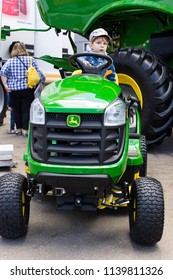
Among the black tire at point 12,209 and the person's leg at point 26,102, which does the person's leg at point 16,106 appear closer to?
the person's leg at point 26,102

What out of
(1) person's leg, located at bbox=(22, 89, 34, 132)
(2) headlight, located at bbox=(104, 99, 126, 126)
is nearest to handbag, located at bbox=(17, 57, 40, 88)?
(1) person's leg, located at bbox=(22, 89, 34, 132)

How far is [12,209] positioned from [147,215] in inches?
36.0

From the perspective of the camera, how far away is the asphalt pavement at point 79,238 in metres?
3.17

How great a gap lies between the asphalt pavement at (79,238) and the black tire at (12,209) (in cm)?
9

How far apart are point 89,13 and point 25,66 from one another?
4.60ft

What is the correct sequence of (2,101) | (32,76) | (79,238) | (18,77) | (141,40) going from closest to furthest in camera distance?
1. (79,238)
2. (141,40)
3. (32,76)
4. (18,77)
5. (2,101)

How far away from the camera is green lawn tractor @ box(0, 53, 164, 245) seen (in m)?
3.15

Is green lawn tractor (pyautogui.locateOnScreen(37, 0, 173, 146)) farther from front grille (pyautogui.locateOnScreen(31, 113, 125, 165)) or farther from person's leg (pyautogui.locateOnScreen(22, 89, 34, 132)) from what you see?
front grille (pyautogui.locateOnScreen(31, 113, 125, 165))

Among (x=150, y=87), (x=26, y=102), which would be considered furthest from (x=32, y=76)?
(x=150, y=87)

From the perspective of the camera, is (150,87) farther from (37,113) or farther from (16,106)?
(37,113)

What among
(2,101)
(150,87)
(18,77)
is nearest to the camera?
(150,87)

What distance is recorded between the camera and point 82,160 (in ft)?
10.4

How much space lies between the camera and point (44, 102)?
128 inches
